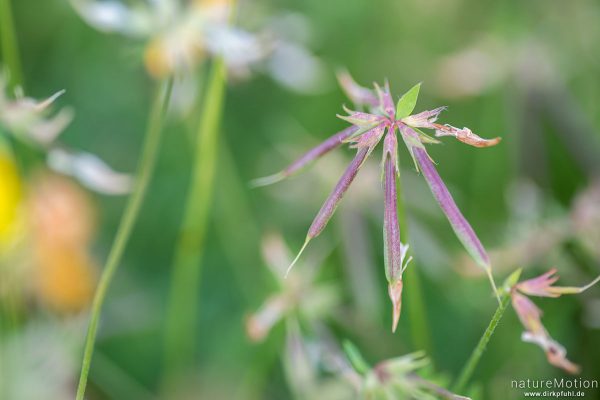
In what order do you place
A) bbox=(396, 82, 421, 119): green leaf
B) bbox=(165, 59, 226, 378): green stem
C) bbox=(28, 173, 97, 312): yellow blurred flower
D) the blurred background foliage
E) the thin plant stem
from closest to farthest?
bbox=(396, 82, 421, 119): green leaf < bbox=(165, 59, 226, 378): green stem < the thin plant stem < the blurred background foliage < bbox=(28, 173, 97, 312): yellow blurred flower

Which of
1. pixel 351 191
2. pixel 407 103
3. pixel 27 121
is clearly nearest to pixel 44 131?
pixel 27 121

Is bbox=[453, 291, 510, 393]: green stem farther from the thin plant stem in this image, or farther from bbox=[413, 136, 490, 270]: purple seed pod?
the thin plant stem

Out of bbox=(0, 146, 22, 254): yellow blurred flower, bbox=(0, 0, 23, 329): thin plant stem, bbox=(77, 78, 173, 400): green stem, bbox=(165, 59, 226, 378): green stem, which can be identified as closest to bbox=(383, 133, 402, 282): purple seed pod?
bbox=(77, 78, 173, 400): green stem

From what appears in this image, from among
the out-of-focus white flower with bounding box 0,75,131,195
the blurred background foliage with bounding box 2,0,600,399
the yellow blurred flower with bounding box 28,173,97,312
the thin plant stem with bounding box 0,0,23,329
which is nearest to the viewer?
the out-of-focus white flower with bounding box 0,75,131,195

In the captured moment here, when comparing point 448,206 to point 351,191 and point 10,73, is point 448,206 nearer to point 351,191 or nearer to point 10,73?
point 351,191

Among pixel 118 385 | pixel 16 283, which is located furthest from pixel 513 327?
pixel 16 283

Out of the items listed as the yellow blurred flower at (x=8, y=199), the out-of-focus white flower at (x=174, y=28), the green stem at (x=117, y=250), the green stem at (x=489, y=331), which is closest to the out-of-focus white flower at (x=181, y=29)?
the out-of-focus white flower at (x=174, y=28)

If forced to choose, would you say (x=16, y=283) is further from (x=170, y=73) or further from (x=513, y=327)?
(x=513, y=327)

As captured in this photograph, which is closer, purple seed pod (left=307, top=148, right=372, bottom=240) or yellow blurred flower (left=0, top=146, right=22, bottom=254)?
purple seed pod (left=307, top=148, right=372, bottom=240)
